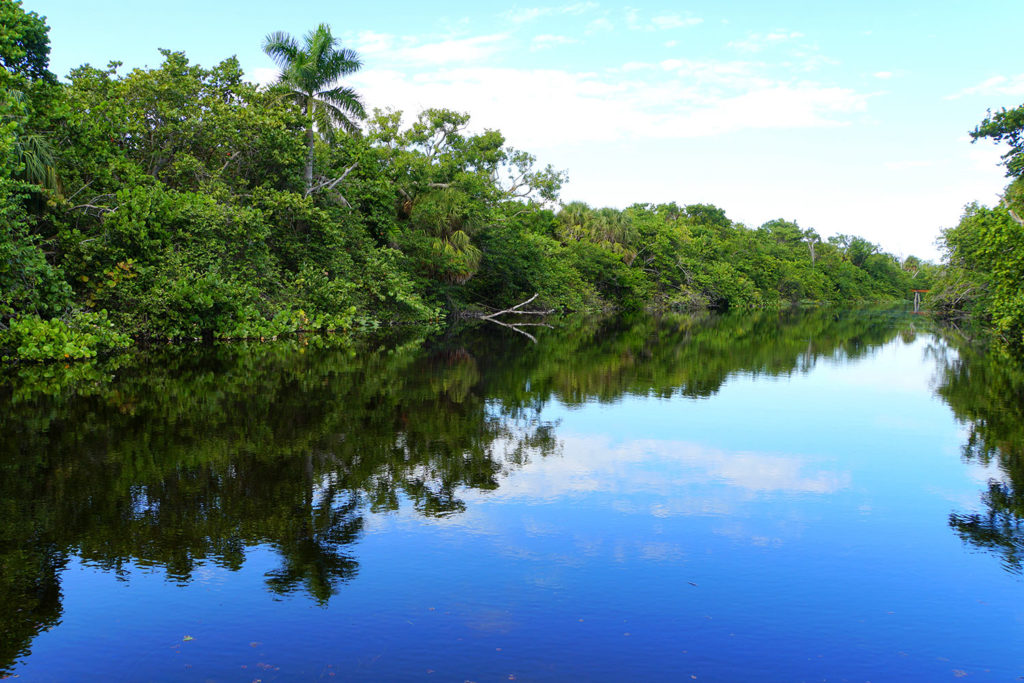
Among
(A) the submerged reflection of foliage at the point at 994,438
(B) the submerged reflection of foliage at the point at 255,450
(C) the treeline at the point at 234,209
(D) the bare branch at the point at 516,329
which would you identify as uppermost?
(C) the treeline at the point at 234,209

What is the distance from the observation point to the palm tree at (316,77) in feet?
97.4

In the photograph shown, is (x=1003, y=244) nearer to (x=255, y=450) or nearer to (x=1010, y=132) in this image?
(x=1010, y=132)

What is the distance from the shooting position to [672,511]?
24.4ft

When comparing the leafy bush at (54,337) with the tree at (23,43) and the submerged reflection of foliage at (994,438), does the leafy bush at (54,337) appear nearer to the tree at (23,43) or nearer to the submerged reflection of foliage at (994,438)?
the tree at (23,43)

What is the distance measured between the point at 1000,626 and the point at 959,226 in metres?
46.1

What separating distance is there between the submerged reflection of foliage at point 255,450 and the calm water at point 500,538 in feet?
0.14

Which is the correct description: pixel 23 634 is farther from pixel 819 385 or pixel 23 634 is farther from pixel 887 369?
pixel 887 369

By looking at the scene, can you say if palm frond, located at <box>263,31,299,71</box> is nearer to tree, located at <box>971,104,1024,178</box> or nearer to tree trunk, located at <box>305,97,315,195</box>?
tree trunk, located at <box>305,97,315,195</box>

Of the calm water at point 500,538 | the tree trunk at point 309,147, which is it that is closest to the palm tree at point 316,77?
the tree trunk at point 309,147

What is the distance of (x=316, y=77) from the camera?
3000 centimetres

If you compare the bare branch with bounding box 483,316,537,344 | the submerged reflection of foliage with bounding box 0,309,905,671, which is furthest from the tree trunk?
the submerged reflection of foliage with bounding box 0,309,905,671

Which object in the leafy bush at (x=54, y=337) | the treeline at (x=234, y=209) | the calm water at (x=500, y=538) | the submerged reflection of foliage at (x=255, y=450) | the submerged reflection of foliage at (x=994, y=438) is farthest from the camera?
the treeline at (x=234, y=209)

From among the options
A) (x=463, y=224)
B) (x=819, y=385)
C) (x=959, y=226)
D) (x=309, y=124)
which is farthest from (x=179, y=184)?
(x=959, y=226)

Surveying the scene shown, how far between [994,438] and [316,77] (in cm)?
2632
